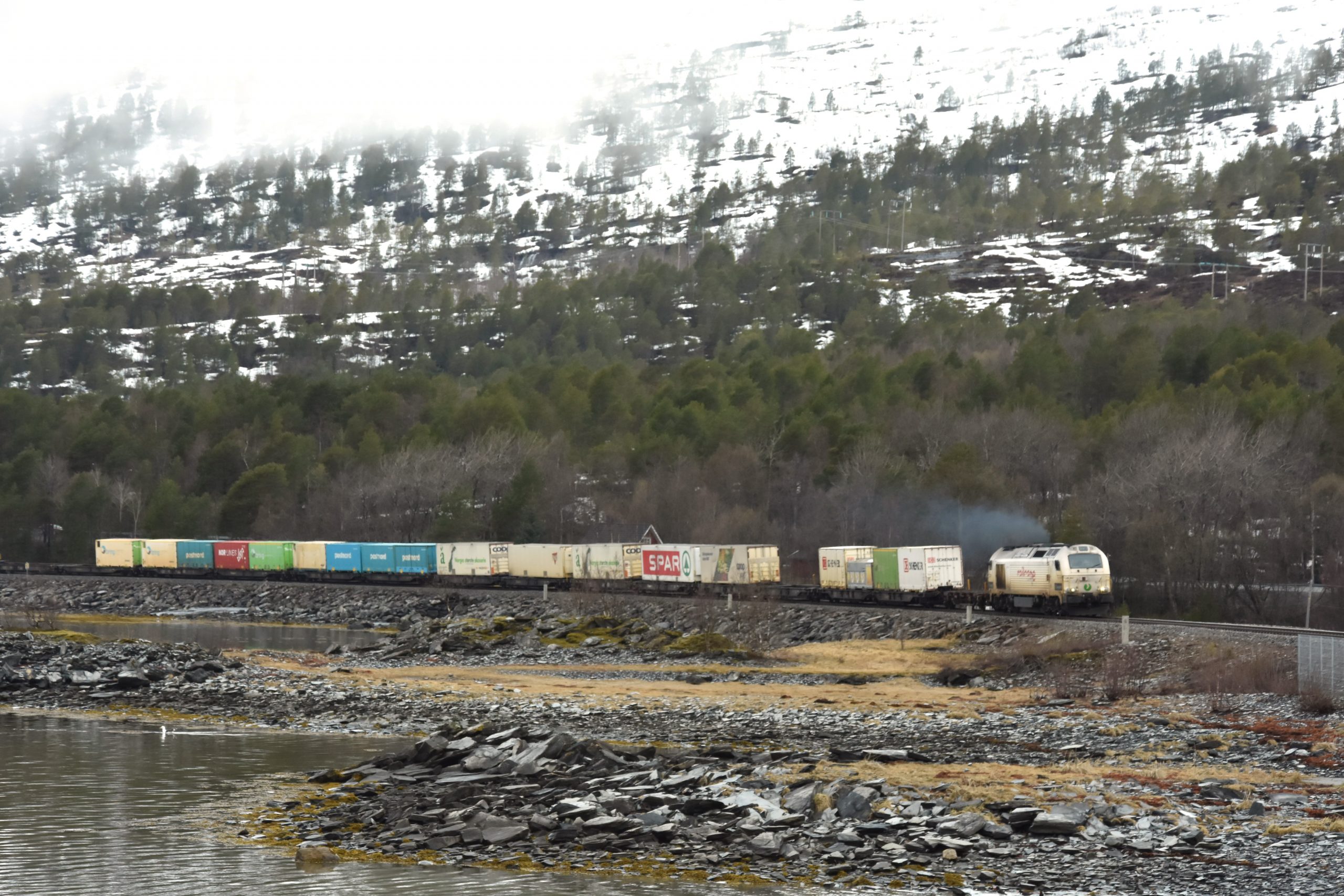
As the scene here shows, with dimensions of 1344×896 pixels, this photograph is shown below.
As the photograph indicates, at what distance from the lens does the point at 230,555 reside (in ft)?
334

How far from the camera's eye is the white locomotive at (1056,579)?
5447cm

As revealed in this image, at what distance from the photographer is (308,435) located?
454 feet

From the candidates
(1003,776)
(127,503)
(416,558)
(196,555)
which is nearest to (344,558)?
(416,558)

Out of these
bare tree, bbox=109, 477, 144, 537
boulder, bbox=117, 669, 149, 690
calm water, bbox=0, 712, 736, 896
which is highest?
bare tree, bbox=109, 477, 144, 537

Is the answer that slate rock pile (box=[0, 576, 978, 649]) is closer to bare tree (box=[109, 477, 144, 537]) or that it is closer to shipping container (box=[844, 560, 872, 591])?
shipping container (box=[844, 560, 872, 591])

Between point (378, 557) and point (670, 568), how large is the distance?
89.8ft

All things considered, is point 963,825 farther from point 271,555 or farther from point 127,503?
point 127,503

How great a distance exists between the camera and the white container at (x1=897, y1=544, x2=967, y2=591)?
2474 inches

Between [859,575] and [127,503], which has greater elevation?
[127,503]

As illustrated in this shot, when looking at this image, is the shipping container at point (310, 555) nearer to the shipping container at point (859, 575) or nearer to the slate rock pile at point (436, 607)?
the slate rock pile at point (436, 607)

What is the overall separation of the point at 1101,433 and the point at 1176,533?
24808 millimetres

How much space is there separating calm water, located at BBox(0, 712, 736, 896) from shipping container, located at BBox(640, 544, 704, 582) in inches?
A: 1501

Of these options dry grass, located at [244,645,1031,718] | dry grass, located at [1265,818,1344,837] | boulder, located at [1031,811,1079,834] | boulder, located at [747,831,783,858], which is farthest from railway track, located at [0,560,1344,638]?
boulder, located at [747,831,783,858]

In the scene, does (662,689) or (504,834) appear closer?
(504,834)
